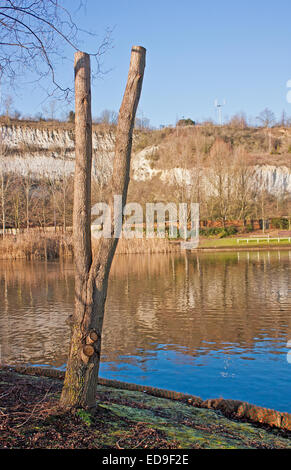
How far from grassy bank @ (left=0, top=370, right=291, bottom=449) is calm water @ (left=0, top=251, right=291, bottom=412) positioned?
952 mm

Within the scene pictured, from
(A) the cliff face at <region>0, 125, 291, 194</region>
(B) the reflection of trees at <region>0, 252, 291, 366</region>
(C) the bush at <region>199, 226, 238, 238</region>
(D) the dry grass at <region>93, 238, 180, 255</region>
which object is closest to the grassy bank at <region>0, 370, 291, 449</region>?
(B) the reflection of trees at <region>0, 252, 291, 366</region>

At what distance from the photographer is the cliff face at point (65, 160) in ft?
167

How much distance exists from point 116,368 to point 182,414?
9.86ft

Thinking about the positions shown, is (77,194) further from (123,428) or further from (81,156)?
(123,428)

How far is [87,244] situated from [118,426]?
175 cm

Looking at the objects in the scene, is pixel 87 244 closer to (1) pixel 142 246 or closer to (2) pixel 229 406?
(2) pixel 229 406

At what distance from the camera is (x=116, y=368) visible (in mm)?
8008

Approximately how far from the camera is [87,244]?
15.4ft

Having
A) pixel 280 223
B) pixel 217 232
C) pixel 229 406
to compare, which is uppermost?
pixel 280 223

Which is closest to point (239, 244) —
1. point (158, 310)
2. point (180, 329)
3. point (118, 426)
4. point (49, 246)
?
point (49, 246)

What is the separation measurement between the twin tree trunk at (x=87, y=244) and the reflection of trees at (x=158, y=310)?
3.96 metres

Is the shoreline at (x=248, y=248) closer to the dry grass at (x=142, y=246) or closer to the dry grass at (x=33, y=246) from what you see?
the dry grass at (x=142, y=246)

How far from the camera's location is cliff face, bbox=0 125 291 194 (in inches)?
2009
